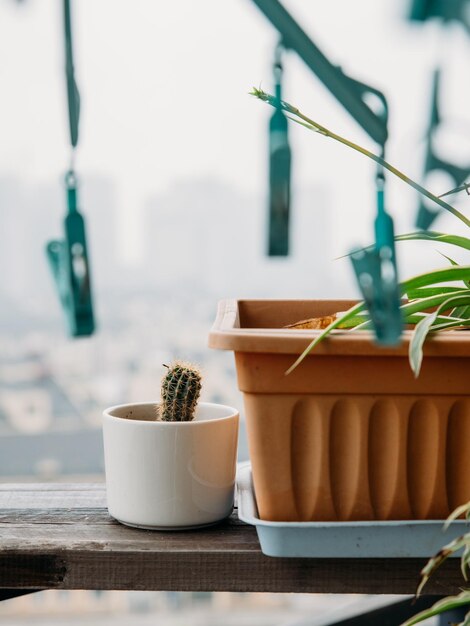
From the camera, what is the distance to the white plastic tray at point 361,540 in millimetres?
644

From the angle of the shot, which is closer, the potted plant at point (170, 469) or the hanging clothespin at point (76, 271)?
the hanging clothespin at point (76, 271)

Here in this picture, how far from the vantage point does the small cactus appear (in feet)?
2.45

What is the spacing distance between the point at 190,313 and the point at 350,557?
274 millimetres

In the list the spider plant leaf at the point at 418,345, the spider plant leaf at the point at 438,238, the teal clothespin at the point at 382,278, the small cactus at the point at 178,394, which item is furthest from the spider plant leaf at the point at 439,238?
the teal clothespin at the point at 382,278

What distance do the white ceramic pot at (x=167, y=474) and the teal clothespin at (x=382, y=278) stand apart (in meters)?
0.39

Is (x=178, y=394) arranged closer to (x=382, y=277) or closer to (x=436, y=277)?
(x=436, y=277)

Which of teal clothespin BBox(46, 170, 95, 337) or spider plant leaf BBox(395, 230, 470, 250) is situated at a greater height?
spider plant leaf BBox(395, 230, 470, 250)

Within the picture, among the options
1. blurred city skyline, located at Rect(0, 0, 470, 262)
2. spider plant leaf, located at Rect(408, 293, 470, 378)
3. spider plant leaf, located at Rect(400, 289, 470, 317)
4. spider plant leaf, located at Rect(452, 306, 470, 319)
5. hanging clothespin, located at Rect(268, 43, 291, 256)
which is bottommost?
spider plant leaf, located at Rect(408, 293, 470, 378)

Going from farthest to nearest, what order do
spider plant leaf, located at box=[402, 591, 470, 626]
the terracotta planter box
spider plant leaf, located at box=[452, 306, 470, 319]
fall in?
spider plant leaf, located at box=[452, 306, 470, 319] → the terracotta planter box → spider plant leaf, located at box=[402, 591, 470, 626]

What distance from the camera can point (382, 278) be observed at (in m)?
0.35

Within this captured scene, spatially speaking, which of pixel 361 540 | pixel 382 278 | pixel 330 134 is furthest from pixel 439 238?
pixel 382 278

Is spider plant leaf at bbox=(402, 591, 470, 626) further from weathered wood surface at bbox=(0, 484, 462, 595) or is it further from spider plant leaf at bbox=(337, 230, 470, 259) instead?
spider plant leaf at bbox=(337, 230, 470, 259)

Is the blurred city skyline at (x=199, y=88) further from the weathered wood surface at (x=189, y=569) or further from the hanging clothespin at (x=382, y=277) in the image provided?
the weathered wood surface at (x=189, y=569)

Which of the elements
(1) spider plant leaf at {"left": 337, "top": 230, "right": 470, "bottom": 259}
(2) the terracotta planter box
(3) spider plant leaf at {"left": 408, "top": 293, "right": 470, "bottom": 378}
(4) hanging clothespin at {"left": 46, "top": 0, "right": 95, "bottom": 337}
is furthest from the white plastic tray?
(4) hanging clothespin at {"left": 46, "top": 0, "right": 95, "bottom": 337}
